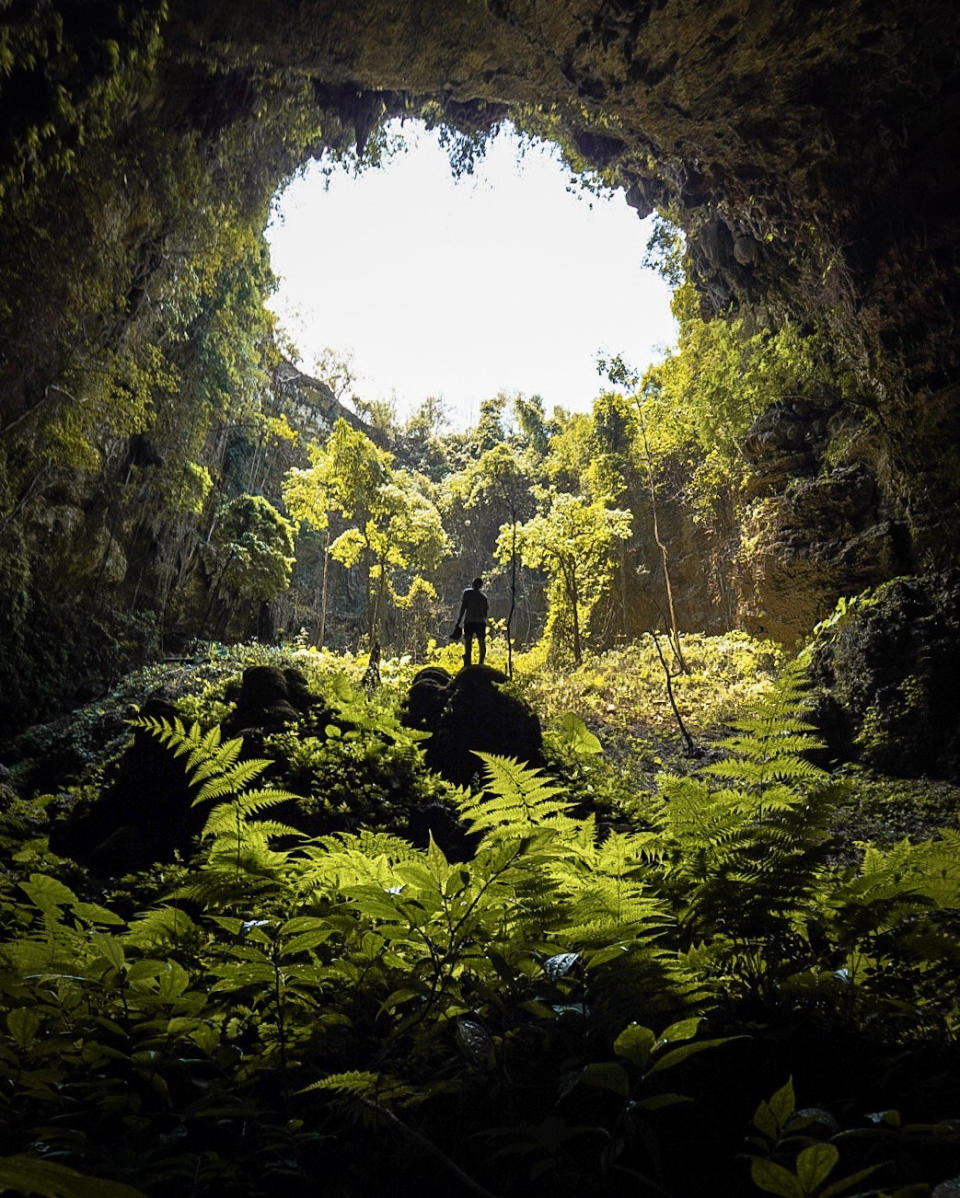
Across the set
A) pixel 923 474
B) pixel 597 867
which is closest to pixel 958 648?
pixel 923 474

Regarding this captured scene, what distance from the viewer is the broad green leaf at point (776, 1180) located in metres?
0.75

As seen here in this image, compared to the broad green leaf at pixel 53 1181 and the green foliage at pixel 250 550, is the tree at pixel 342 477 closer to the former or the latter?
the green foliage at pixel 250 550

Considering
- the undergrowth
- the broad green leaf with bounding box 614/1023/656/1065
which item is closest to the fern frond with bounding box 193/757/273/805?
the undergrowth

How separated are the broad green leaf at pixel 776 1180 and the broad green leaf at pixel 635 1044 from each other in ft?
0.89

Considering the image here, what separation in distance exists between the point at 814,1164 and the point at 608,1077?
0.30 m

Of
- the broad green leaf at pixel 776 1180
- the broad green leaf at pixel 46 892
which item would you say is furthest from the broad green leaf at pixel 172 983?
the broad green leaf at pixel 776 1180

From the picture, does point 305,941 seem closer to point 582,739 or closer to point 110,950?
point 110,950

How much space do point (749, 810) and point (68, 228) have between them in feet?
38.2

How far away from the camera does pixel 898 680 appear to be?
7.57 metres

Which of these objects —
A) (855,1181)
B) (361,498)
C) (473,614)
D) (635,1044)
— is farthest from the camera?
(361,498)

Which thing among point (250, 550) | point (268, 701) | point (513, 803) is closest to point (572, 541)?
point (250, 550)

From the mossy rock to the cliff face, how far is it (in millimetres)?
1821

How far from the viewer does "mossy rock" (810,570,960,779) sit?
705cm

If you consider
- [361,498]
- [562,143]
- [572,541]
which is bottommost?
[572,541]
